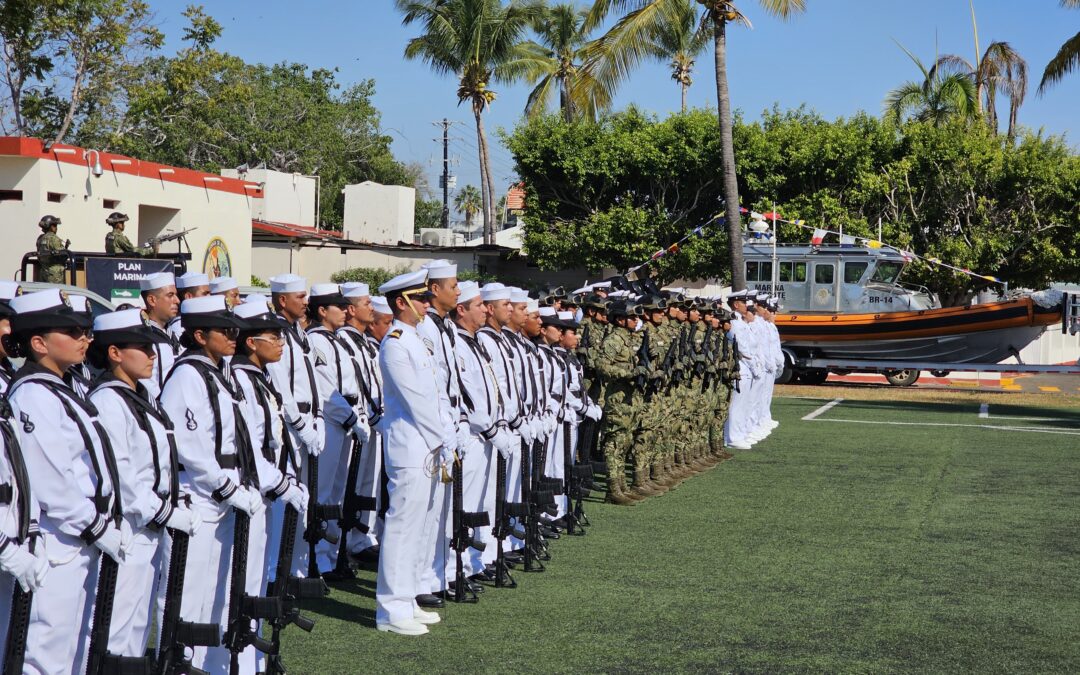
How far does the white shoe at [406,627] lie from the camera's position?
6562 mm

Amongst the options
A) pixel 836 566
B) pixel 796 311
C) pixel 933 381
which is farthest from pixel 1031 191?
pixel 836 566

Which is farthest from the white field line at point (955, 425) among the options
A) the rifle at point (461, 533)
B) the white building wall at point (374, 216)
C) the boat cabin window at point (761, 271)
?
the white building wall at point (374, 216)

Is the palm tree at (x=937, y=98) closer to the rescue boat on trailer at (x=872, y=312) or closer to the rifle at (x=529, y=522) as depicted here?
the rescue boat on trailer at (x=872, y=312)

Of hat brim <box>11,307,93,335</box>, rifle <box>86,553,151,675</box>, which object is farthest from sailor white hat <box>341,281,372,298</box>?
rifle <box>86,553,151,675</box>

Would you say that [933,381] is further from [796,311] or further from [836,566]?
[836,566]

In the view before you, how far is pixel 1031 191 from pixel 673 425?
18.9 meters

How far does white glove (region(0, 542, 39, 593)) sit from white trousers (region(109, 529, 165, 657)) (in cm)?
45

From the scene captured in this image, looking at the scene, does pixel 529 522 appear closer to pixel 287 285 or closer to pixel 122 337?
pixel 287 285

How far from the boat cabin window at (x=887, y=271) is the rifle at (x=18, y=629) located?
23265mm

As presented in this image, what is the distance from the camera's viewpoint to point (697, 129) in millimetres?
30500

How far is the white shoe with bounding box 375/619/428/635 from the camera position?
6562 mm

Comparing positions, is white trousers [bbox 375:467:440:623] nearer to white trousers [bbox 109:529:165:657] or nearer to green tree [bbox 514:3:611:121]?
white trousers [bbox 109:529:165:657]

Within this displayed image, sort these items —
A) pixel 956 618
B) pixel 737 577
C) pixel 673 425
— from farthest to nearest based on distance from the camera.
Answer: pixel 673 425 → pixel 737 577 → pixel 956 618

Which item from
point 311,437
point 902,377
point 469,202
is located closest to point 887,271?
point 902,377
